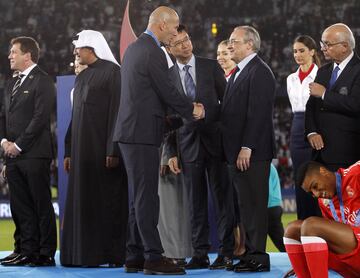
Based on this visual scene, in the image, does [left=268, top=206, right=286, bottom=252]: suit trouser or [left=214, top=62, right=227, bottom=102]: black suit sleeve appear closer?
[left=214, top=62, right=227, bottom=102]: black suit sleeve

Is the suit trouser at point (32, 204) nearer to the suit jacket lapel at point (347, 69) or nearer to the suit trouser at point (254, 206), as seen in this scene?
the suit trouser at point (254, 206)

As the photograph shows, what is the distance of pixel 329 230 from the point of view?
4.05 meters

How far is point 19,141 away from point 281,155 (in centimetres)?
1430

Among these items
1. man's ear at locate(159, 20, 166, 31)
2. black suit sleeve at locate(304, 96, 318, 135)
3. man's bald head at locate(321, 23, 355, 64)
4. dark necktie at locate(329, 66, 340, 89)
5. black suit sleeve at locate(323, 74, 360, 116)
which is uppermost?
man's ear at locate(159, 20, 166, 31)

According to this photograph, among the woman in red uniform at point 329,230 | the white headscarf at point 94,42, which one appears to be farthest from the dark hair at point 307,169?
the white headscarf at point 94,42

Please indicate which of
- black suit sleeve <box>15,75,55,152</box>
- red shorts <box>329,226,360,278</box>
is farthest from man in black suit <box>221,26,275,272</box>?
black suit sleeve <box>15,75,55,152</box>

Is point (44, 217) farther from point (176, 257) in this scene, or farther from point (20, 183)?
point (176, 257)

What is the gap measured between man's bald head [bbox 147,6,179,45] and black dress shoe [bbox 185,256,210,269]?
65.3 inches

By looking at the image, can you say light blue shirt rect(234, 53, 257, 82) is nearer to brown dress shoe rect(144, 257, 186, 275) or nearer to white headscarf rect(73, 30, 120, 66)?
white headscarf rect(73, 30, 120, 66)

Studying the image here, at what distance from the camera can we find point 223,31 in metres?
21.4

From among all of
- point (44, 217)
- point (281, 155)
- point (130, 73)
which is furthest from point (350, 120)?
point (281, 155)

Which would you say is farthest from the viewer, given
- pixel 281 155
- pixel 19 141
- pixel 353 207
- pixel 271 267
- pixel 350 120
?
pixel 281 155

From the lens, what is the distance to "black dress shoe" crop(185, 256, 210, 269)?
5715 mm

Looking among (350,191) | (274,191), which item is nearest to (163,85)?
(350,191)
